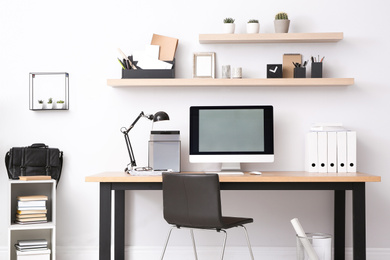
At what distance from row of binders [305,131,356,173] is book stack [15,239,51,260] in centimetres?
194

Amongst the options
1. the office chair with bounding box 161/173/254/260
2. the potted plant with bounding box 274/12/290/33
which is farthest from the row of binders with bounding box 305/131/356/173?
the office chair with bounding box 161/173/254/260

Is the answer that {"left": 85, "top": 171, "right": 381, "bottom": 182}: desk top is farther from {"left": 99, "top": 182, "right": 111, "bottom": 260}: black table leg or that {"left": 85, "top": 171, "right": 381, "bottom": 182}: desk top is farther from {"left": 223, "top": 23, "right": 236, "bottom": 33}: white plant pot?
{"left": 223, "top": 23, "right": 236, "bottom": 33}: white plant pot

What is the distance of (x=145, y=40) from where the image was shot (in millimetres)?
4016

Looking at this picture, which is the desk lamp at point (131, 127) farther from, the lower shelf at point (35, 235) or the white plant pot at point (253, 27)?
the white plant pot at point (253, 27)

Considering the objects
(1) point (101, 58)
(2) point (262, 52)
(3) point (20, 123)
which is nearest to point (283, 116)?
(2) point (262, 52)

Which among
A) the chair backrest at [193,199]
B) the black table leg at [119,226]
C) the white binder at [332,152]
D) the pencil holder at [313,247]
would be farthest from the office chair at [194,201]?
the white binder at [332,152]

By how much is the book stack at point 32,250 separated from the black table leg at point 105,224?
0.58 meters

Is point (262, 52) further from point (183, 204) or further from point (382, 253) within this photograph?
point (382, 253)

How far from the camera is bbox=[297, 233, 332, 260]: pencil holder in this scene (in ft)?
9.89

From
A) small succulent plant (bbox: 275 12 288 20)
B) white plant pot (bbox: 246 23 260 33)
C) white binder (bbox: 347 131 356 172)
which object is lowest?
white binder (bbox: 347 131 356 172)

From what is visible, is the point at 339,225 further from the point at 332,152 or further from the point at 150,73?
the point at 150,73

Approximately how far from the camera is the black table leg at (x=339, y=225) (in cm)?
387

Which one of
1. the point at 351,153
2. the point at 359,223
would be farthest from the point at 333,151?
the point at 359,223

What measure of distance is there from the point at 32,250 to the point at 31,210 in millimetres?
274
